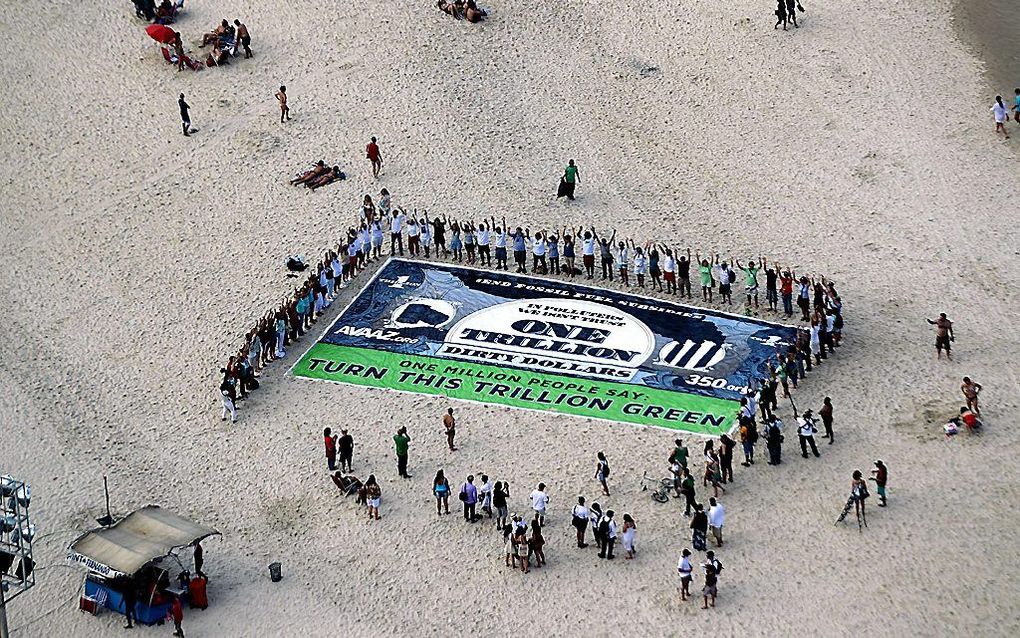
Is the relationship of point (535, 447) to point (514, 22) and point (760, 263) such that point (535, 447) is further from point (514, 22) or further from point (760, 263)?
point (514, 22)

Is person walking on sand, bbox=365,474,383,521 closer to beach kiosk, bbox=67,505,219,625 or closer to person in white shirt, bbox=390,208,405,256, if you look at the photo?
beach kiosk, bbox=67,505,219,625

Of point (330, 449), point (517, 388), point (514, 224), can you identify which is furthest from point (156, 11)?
point (330, 449)

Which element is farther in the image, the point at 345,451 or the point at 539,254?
the point at 539,254

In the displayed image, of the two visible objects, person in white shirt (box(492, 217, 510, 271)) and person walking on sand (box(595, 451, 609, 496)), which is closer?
person walking on sand (box(595, 451, 609, 496))

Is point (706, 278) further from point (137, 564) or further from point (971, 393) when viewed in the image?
point (137, 564)

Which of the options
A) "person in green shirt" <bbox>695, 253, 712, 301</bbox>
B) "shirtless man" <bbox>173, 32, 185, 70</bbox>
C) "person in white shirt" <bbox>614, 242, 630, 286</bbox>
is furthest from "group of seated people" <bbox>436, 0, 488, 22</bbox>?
"person in green shirt" <bbox>695, 253, 712, 301</bbox>

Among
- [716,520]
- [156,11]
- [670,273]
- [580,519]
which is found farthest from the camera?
[156,11]
